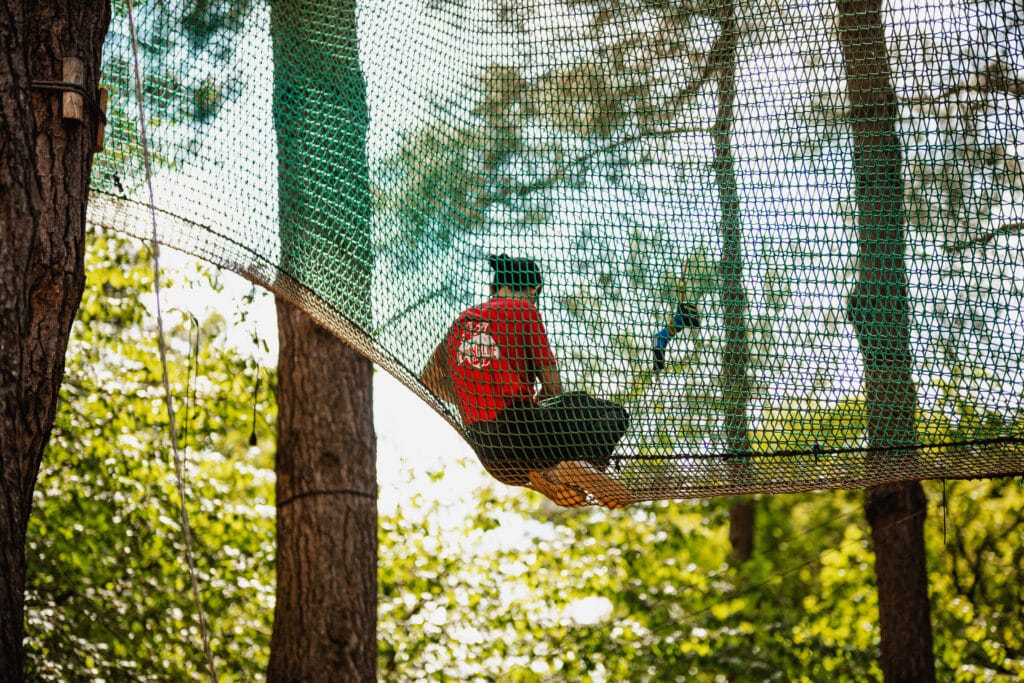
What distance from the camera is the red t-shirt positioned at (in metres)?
2.76

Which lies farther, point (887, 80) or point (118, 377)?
point (118, 377)

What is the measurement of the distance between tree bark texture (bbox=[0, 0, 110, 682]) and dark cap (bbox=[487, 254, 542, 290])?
1.03 meters

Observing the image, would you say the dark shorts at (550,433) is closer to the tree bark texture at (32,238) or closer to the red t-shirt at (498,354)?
the red t-shirt at (498,354)

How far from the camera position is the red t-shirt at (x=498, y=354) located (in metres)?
2.76

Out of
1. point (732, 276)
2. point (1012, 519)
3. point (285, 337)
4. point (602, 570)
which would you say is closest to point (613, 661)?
point (602, 570)

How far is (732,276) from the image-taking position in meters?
2.69

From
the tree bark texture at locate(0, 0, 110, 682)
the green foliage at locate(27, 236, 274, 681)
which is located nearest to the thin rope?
the tree bark texture at locate(0, 0, 110, 682)

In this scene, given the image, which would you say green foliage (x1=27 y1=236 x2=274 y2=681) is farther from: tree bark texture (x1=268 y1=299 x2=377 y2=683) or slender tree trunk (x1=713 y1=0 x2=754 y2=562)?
slender tree trunk (x1=713 y1=0 x2=754 y2=562)

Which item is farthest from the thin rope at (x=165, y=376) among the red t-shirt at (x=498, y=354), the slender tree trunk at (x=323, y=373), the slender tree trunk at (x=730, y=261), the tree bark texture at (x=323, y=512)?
the tree bark texture at (x=323, y=512)

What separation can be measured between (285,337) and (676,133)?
2.36m

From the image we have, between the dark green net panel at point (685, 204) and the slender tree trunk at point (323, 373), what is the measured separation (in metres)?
0.01

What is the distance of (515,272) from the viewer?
2.76 meters

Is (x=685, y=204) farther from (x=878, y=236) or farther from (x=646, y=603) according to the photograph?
(x=646, y=603)

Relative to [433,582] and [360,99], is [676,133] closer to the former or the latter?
[360,99]
